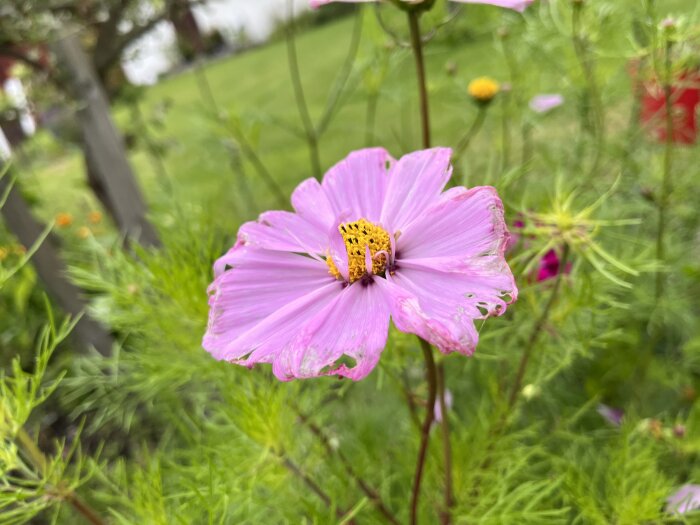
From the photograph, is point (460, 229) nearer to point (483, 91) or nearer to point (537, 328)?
point (537, 328)

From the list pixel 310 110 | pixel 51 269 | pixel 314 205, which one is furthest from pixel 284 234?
pixel 310 110

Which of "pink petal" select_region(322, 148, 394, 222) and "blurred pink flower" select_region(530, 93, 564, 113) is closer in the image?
"pink petal" select_region(322, 148, 394, 222)

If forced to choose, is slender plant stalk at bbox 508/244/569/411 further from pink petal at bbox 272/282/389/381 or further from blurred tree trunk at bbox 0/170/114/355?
blurred tree trunk at bbox 0/170/114/355

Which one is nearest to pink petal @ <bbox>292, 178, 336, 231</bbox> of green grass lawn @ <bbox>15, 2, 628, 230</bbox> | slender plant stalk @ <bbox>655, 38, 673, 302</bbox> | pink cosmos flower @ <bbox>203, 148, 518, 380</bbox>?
pink cosmos flower @ <bbox>203, 148, 518, 380</bbox>

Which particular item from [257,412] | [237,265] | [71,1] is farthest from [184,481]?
[71,1]

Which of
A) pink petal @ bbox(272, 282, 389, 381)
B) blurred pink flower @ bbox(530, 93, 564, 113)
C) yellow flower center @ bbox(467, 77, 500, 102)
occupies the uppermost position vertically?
pink petal @ bbox(272, 282, 389, 381)

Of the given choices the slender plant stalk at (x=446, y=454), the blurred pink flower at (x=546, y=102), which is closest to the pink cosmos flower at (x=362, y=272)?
the slender plant stalk at (x=446, y=454)

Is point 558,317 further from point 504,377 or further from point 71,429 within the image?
point 71,429
